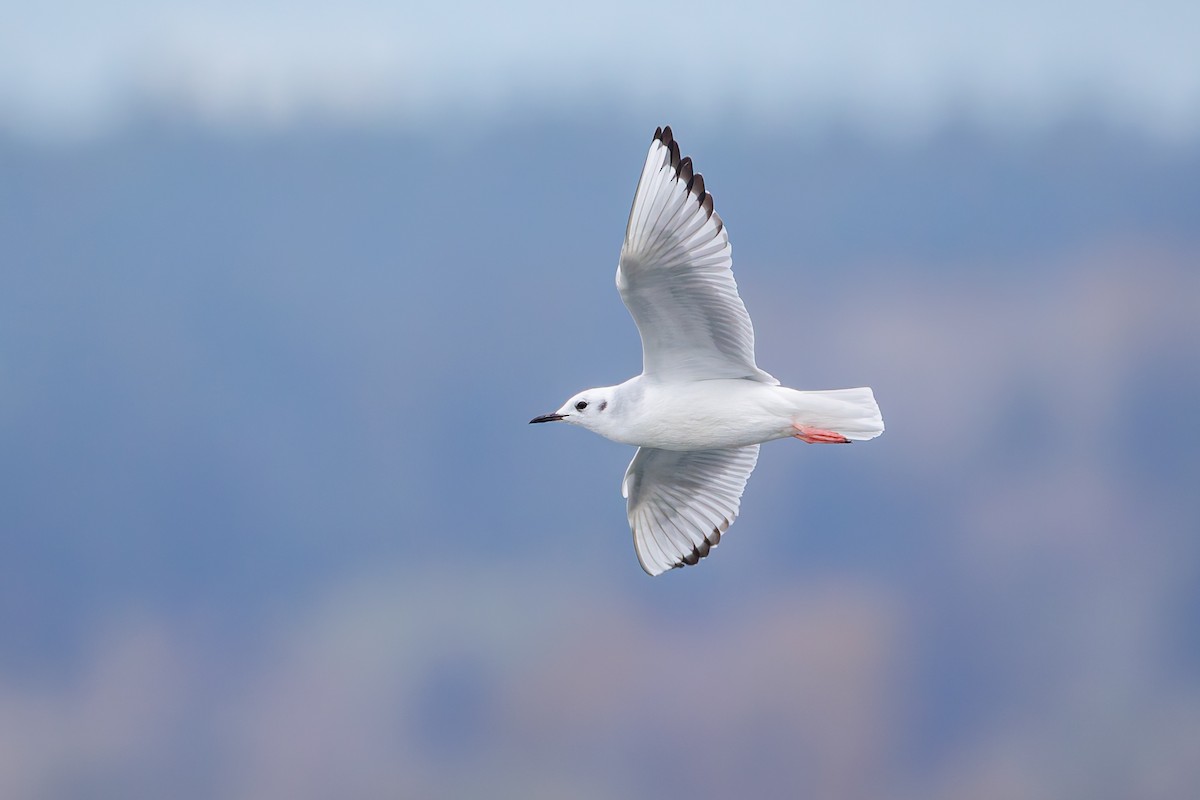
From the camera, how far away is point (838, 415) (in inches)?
149

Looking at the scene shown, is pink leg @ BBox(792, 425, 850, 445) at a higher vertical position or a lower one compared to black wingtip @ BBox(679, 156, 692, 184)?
lower

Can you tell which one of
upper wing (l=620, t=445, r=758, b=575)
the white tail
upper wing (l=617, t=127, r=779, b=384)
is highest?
upper wing (l=617, t=127, r=779, b=384)

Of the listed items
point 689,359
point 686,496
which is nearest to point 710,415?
point 689,359

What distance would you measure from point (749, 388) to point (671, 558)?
2.17 feet

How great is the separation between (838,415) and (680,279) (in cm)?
50

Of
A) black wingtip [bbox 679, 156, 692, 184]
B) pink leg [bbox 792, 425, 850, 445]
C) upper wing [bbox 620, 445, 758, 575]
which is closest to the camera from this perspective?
black wingtip [bbox 679, 156, 692, 184]

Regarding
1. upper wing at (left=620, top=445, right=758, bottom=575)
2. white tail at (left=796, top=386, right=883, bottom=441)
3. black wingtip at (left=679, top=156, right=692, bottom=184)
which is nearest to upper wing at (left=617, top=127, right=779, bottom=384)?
black wingtip at (left=679, top=156, right=692, bottom=184)

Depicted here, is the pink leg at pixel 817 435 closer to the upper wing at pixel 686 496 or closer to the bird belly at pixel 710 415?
the bird belly at pixel 710 415

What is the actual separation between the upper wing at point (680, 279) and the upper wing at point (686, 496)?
17.2 inches

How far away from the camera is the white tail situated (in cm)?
378

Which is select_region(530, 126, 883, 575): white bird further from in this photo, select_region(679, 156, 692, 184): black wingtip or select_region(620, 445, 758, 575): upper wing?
select_region(620, 445, 758, 575): upper wing

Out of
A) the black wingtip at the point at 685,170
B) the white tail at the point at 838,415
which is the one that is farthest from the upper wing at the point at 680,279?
the white tail at the point at 838,415

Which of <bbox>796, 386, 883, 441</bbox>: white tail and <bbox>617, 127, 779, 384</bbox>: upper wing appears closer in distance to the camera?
<bbox>617, 127, 779, 384</bbox>: upper wing

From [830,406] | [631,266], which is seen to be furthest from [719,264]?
[830,406]
